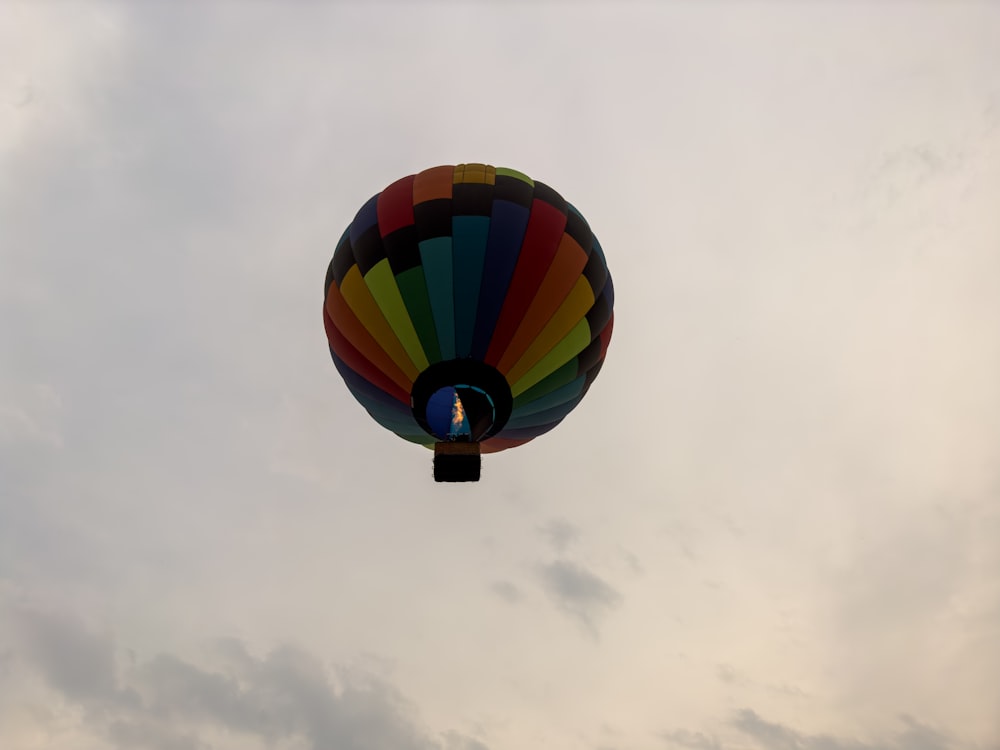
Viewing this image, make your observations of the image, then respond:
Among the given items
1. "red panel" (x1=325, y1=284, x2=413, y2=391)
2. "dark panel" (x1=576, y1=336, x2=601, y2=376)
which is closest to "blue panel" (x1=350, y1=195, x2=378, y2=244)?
"red panel" (x1=325, y1=284, x2=413, y2=391)

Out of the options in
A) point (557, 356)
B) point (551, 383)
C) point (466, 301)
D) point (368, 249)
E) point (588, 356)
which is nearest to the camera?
point (466, 301)

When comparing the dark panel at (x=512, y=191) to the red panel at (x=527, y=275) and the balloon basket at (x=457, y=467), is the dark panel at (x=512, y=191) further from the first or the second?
the balloon basket at (x=457, y=467)

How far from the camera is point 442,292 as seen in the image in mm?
18375

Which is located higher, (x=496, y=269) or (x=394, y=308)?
(x=496, y=269)

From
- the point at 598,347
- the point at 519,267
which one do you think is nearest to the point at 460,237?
the point at 519,267

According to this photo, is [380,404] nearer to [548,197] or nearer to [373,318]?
[373,318]

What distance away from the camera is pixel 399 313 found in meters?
18.7

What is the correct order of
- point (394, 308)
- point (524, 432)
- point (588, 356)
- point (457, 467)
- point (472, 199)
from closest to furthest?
point (457, 467) → point (394, 308) → point (472, 199) → point (588, 356) → point (524, 432)

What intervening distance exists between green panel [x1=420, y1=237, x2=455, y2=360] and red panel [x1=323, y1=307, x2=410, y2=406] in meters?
1.66

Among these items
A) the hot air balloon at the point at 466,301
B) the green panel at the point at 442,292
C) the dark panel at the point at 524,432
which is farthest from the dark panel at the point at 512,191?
the dark panel at the point at 524,432

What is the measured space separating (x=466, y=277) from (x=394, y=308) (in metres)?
1.72

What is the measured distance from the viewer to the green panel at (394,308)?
61.0 ft

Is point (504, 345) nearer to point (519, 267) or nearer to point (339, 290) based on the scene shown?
point (519, 267)

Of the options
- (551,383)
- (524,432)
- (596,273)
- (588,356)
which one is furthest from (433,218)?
(524,432)
